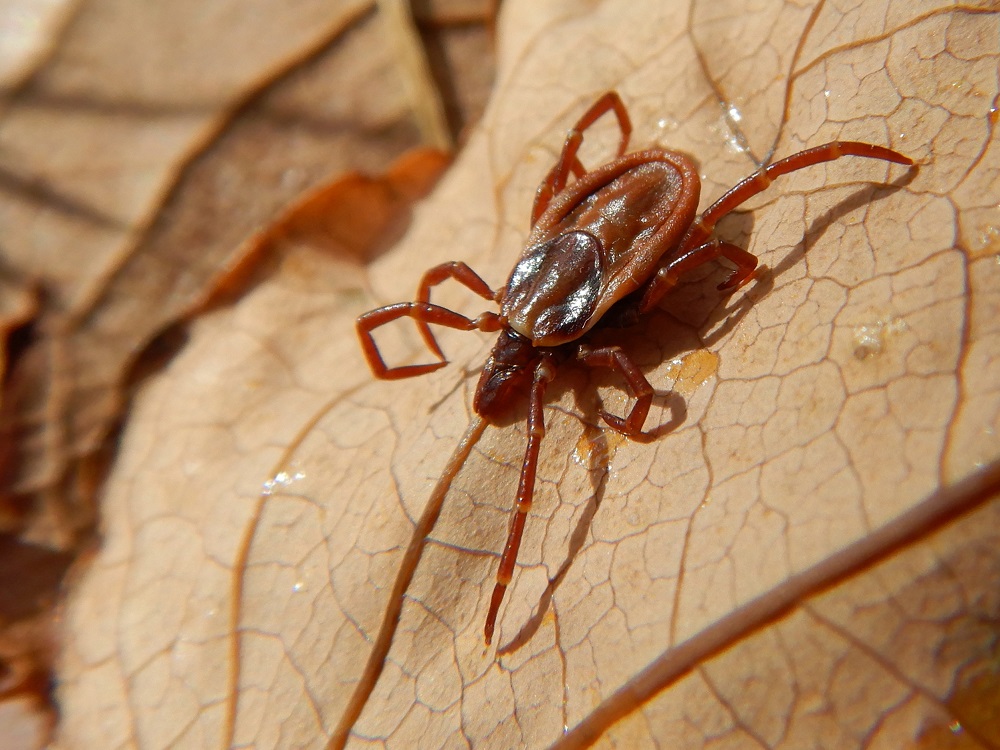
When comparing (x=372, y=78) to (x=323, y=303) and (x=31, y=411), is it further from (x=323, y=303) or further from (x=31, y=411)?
(x=31, y=411)

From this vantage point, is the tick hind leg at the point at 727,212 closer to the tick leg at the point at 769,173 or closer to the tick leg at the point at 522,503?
the tick leg at the point at 769,173

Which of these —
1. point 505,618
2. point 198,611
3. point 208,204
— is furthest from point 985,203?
point 208,204

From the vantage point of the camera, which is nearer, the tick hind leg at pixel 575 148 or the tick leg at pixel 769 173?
the tick leg at pixel 769 173

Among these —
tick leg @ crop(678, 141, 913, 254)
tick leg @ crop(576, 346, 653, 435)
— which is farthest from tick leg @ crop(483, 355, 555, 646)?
tick leg @ crop(678, 141, 913, 254)

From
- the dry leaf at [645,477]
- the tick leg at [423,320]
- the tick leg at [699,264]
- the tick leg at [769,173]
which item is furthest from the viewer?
the tick leg at [423,320]

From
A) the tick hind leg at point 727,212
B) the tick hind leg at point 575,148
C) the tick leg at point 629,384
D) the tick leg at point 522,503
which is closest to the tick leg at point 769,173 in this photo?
the tick hind leg at point 727,212

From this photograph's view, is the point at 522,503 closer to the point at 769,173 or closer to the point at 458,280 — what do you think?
the point at 458,280

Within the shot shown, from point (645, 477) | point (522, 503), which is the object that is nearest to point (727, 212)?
point (645, 477)
